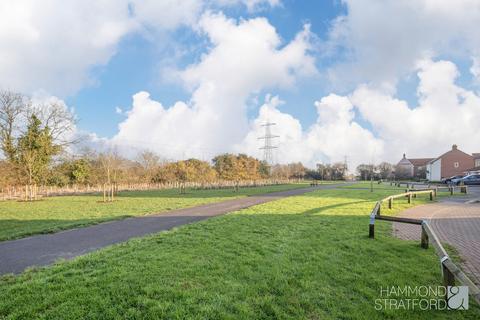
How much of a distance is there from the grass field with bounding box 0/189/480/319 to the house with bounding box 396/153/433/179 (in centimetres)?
8021

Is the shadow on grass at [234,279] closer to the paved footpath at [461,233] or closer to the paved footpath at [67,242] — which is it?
the paved footpath at [461,233]

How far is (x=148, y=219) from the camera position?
37.2ft

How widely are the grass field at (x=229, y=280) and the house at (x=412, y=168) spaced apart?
80.2 m

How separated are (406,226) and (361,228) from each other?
2095mm

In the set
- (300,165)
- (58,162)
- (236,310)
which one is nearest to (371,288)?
(236,310)

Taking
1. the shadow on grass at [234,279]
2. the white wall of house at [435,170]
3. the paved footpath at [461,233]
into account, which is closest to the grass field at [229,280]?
the shadow on grass at [234,279]

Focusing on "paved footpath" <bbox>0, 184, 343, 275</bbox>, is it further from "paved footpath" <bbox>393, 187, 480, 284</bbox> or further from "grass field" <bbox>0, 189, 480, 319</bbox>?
"paved footpath" <bbox>393, 187, 480, 284</bbox>

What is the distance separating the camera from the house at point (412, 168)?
7423 centimetres

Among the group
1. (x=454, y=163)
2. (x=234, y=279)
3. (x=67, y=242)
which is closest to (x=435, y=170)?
(x=454, y=163)

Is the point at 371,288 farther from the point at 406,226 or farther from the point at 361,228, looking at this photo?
the point at 406,226

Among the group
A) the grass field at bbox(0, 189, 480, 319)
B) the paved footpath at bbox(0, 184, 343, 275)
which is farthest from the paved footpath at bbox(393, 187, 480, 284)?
the paved footpath at bbox(0, 184, 343, 275)

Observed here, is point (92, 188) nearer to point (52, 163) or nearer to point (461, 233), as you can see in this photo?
point (52, 163)

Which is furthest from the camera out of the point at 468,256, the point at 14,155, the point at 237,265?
the point at 14,155

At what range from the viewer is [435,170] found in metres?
60.1
